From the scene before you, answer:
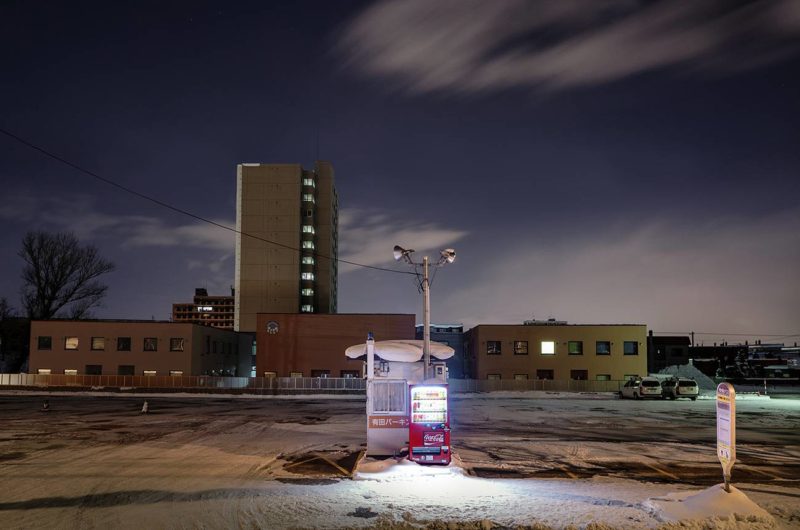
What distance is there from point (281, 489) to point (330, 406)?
23.6 m

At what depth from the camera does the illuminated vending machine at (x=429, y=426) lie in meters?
13.8

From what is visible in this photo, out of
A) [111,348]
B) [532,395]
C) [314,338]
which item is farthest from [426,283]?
[111,348]

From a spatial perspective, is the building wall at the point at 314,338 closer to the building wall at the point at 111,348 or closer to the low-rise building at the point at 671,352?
the building wall at the point at 111,348

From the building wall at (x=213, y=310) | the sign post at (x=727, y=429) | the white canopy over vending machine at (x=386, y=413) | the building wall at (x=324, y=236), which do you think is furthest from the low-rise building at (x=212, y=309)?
the sign post at (x=727, y=429)

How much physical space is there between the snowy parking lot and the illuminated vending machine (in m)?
0.38

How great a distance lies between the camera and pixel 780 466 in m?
14.8

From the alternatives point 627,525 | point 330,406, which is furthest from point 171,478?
point 330,406

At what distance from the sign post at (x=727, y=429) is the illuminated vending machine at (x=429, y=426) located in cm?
582

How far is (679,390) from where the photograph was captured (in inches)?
1742

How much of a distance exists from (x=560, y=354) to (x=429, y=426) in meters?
45.7

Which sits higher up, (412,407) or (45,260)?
(45,260)

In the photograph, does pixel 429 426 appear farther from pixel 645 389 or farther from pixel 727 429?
pixel 645 389

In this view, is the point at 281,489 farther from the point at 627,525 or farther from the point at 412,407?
the point at 627,525

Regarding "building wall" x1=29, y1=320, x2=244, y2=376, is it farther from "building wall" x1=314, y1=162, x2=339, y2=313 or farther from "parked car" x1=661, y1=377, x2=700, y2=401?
"building wall" x1=314, y1=162, x2=339, y2=313
